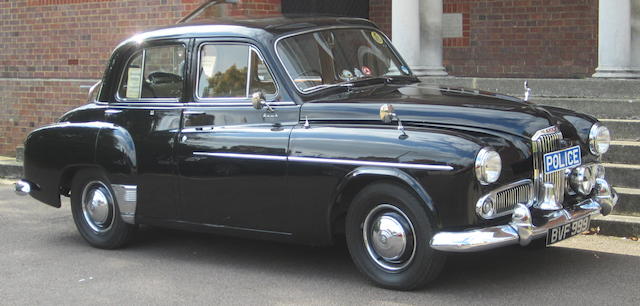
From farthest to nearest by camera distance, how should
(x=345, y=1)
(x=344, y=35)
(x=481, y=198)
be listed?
(x=345, y=1)
(x=344, y=35)
(x=481, y=198)

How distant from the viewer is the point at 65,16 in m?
13.4

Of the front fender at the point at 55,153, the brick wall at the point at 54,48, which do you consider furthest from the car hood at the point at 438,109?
the brick wall at the point at 54,48

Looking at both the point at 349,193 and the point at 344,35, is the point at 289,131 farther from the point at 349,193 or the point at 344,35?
the point at 344,35

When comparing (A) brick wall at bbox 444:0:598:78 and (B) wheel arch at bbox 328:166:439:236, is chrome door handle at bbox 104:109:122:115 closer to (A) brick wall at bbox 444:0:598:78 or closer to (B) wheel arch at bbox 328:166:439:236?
(B) wheel arch at bbox 328:166:439:236

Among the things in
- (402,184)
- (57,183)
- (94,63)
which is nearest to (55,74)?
(94,63)

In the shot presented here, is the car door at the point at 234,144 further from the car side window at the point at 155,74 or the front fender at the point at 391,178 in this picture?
the front fender at the point at 391,178

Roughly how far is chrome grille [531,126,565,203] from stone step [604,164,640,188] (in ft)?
7.81

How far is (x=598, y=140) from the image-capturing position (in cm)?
606

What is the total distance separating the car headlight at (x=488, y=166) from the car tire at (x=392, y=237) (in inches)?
16.3

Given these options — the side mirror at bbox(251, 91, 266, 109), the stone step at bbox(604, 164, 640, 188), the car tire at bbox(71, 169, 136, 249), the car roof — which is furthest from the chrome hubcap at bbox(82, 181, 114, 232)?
the stone step at bbox(604, 164, 640, 188)

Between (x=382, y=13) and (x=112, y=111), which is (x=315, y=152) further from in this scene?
(x=382, y=13)

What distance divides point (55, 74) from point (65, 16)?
93cm

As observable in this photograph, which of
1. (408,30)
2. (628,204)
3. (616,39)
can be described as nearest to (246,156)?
(628,204)

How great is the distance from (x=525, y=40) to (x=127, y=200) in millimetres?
7745
